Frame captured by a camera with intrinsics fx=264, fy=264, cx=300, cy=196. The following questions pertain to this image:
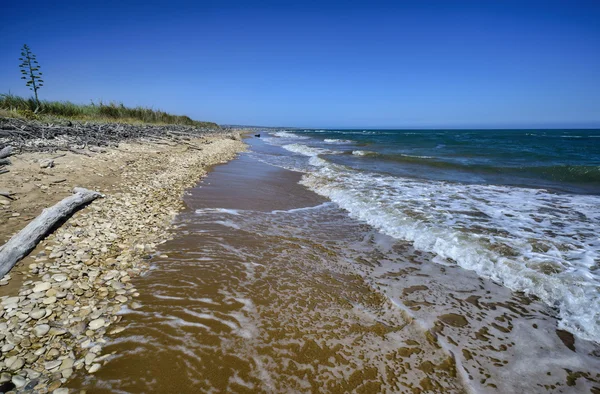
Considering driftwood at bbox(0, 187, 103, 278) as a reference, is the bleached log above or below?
above

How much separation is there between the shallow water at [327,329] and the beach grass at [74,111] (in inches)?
597

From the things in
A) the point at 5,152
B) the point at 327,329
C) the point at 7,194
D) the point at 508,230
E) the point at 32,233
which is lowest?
the point at 327,329

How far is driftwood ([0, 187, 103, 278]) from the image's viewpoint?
10.3ft

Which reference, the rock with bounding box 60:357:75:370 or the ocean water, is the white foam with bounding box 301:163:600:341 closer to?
the ocean water

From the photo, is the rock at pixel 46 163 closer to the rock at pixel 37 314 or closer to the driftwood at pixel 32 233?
the driftwood at pixel 32 233

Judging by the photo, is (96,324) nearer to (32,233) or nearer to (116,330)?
(116,330)

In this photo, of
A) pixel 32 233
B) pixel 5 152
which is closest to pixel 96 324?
pixel 32 233

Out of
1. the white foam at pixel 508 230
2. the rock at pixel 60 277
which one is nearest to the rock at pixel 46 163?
the rock at pixel 60 277

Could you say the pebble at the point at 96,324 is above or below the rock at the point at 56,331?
below

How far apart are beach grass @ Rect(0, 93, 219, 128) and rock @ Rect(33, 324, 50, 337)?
14.9m

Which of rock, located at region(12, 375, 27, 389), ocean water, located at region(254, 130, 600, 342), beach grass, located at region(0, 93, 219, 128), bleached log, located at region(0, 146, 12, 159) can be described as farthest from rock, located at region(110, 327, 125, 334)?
beach grass, located at region(0, 93, 219, 128)

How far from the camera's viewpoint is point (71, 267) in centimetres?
337

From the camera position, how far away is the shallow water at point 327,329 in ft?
7.64

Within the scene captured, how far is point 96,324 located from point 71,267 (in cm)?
120
